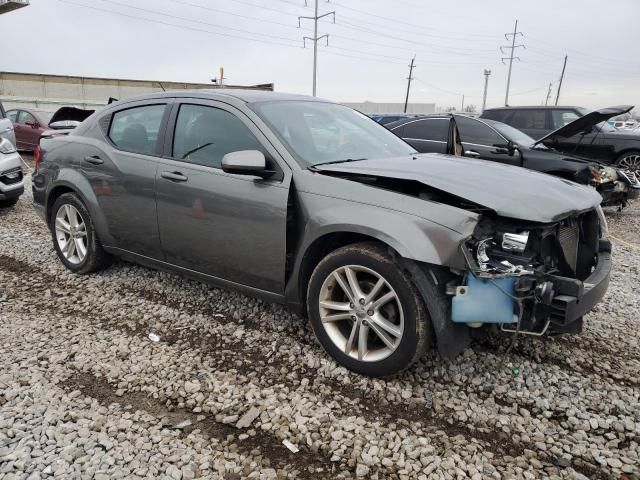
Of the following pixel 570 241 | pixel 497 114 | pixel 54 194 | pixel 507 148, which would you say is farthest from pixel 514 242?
pixel 497 114

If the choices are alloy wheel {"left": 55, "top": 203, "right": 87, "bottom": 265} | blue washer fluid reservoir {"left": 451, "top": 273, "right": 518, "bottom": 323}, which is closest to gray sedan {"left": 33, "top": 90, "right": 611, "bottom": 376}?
blue washer fluid reservoir {"left": 451, "top": 273, "right": 518, "bottom": 323}

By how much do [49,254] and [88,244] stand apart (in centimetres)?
124

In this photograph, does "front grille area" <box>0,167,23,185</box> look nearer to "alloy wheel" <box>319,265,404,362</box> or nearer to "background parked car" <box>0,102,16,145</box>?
"background parked car" <box>0,102,16,145</box>

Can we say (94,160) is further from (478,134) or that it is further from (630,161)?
(630,161)

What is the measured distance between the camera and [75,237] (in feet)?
15.1

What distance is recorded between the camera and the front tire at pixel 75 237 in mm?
4430

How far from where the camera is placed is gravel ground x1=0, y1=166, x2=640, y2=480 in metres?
2.24

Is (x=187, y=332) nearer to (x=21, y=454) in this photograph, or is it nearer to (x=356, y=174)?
(x=21, y=454)

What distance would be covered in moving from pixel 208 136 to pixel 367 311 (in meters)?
1.80

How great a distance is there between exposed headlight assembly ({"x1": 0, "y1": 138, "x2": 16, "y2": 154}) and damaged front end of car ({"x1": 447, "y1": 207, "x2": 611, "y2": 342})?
739 cm

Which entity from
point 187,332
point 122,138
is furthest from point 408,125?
point 187,332

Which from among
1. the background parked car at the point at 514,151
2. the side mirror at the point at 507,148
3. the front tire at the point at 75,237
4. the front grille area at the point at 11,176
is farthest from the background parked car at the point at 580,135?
the front grille area at the point at 11,176

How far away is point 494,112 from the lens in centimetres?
1112

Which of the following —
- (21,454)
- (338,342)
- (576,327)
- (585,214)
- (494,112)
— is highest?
(494,112)
